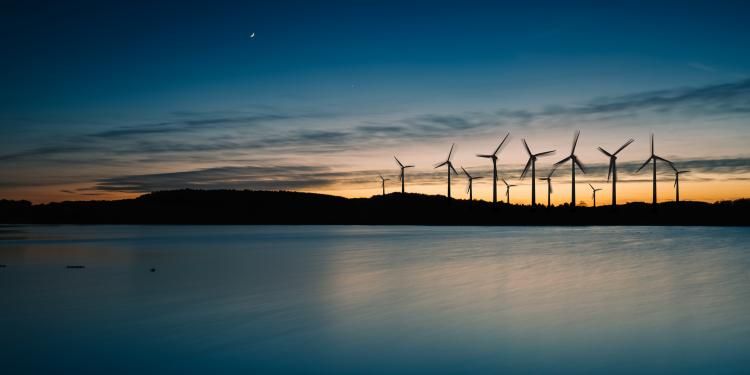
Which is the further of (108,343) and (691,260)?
(691,260)

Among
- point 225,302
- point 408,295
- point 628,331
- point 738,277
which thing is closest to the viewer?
point 628,331

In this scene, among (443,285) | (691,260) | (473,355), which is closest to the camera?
(473,355)

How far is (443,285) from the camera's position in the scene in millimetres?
23734

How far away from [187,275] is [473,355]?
18.8m

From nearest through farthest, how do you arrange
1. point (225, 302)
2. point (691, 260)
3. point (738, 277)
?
1. point (225, 302)
2. point (738, 277)
3. point (691, 260)

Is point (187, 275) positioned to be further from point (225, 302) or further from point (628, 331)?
point (628, 331)

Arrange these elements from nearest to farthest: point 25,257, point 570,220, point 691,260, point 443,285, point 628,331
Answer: point 628,331 < point 443,285 < point 691,260 < point 25,257 < point 570,220

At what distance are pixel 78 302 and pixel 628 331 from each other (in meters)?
16.1

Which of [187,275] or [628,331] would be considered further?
[187,275]

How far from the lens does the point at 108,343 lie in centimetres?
1291

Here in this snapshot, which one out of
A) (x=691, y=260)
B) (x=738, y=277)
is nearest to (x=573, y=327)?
(x=738, y=277)

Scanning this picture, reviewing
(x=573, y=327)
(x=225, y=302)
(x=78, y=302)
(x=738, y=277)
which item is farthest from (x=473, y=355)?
(x=738, y=277)

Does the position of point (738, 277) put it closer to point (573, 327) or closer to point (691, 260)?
point (691, 260)

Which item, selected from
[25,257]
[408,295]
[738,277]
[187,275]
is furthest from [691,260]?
[25,257]
